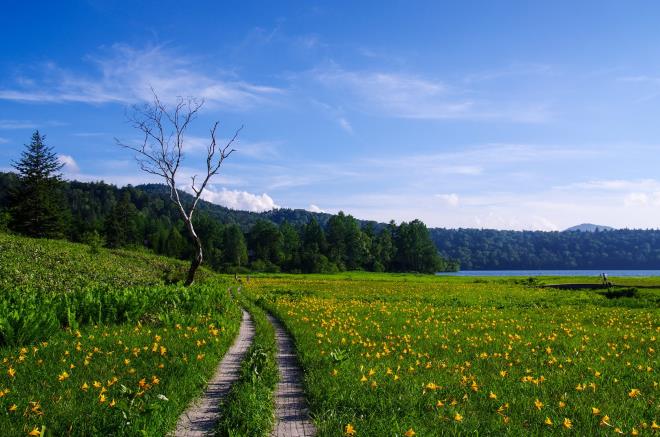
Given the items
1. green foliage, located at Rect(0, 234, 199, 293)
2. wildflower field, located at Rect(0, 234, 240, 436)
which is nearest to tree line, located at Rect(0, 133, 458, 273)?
green foliage, located at Rect(0, 234, 199, 293)

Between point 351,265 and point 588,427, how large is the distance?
109100 mm

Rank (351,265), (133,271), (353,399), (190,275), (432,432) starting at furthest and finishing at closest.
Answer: (351,265)
(133,271)
(190,275)
(353,399)
(432,432)

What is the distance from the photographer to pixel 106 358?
8742mm

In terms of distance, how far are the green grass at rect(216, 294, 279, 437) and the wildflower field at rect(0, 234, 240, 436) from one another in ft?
2.29

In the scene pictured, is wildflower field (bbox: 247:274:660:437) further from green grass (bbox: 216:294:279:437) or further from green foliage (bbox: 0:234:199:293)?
green foliage (bbox: 0:234:199:293)

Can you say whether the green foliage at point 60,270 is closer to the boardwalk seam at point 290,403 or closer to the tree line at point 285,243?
the boardwalk seam at point 290,403

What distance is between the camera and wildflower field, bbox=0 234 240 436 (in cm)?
569

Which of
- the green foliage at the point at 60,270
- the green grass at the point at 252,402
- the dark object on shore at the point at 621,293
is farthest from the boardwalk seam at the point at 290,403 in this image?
the dark object on shore at the point at 621,293

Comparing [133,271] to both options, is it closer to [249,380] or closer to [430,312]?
[430,312]

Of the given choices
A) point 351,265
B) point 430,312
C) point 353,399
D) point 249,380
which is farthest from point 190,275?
point 351,265

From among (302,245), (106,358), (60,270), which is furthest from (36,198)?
(302,245)

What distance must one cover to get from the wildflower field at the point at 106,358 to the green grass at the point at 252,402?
0.70 meters

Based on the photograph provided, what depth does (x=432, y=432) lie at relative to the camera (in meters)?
5.47

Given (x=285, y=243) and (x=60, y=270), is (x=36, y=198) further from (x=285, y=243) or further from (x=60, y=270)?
(x=285, y=243)
